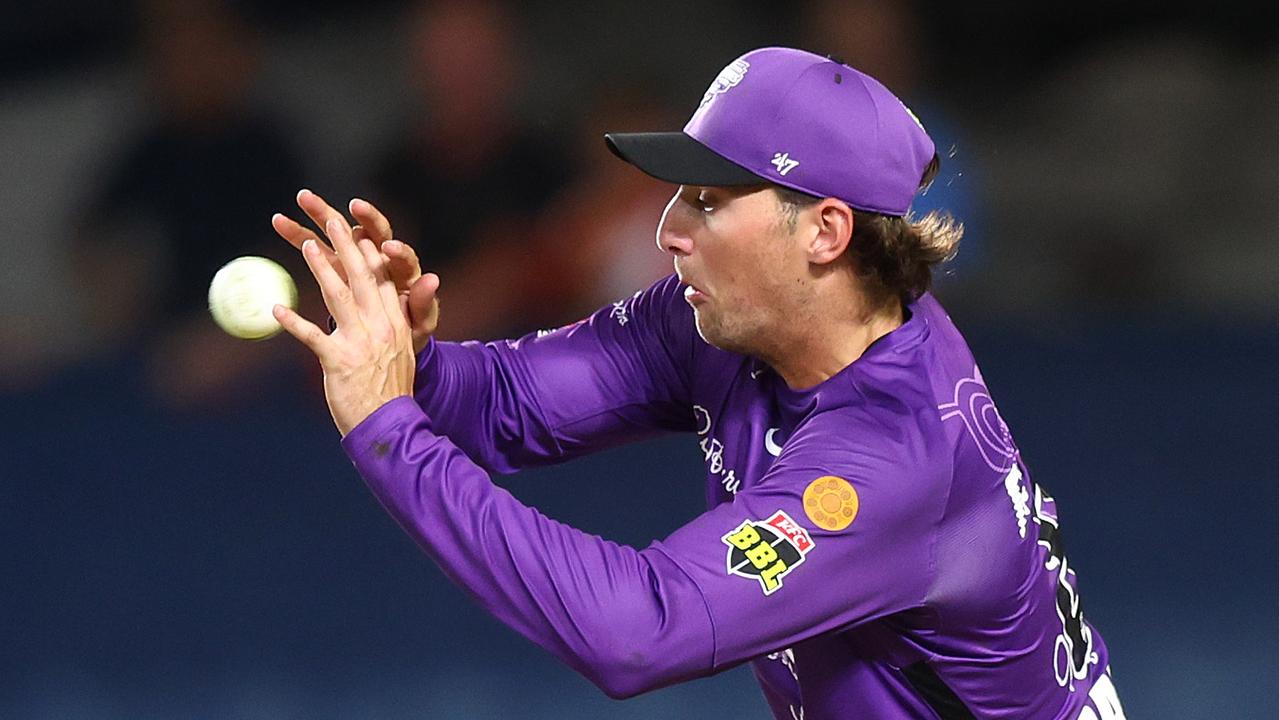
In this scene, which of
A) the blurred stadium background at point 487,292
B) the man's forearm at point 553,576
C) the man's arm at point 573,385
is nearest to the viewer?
the man's forearm at point 553,576

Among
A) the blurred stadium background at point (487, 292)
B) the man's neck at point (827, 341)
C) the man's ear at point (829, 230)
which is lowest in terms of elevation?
the blurred stadium background at point (487, 292)

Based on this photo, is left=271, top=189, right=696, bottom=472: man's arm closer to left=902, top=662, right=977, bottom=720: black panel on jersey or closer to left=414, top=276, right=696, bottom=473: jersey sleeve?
left=414, top=276, right=696, bottom=473: jersey sleeve

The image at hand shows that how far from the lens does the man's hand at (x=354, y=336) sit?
214 centimetres

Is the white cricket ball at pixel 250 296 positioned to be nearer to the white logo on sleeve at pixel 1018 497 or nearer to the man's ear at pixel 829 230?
the man's ear at pixel 829 230

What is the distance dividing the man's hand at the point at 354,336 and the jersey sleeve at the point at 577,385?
1.23 feet

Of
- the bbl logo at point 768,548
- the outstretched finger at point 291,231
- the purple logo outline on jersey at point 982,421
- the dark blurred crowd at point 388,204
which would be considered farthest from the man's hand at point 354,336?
the dark blurred crowd at point 388,204

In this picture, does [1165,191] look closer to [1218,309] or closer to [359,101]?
[1218,309]

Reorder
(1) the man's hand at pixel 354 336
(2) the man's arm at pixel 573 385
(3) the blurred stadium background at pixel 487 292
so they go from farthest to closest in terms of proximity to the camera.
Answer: (3) the blurred stadium background at pixel 487 292 → (2) the man's arm at pixel 573 385 → (1) the man's hand at pixel 354 336

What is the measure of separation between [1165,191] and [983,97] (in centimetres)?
75

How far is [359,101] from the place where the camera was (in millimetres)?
6332

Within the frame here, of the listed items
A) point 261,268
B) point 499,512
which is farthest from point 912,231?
point 261,268

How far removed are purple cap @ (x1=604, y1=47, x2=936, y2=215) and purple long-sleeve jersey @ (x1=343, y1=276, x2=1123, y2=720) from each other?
21cm

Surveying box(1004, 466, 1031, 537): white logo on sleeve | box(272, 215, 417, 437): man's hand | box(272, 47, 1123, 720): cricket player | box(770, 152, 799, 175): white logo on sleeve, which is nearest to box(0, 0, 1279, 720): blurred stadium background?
box(272, 47, 1123, 720): cricket player

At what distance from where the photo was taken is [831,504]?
6.95ft
